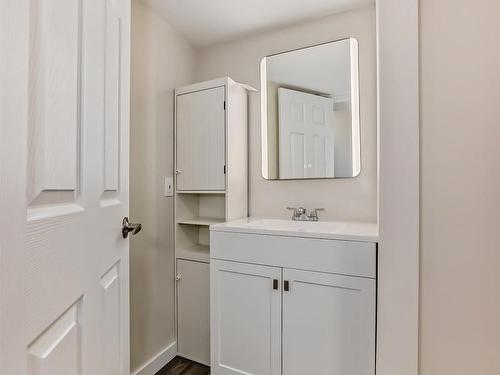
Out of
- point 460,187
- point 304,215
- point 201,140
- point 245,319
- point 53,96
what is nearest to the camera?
point 53,96

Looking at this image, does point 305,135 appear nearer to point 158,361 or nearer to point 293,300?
point 293,300

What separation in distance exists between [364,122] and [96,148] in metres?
1.45

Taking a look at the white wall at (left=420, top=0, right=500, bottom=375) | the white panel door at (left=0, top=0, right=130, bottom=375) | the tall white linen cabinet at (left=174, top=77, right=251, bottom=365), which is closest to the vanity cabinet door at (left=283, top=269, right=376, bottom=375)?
the white wall at (left=420, top=0, right=500, bottom=375)

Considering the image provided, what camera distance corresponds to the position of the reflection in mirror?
1.68 m

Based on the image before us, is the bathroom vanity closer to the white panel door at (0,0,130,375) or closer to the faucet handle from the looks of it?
the faucet handle

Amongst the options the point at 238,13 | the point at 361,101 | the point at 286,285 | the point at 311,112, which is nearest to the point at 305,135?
the point at 311,112

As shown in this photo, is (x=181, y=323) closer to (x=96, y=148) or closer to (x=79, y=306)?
(x=79, y=306)

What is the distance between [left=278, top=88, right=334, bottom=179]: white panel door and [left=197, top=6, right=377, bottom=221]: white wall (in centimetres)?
9

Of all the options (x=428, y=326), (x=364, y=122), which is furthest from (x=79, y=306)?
(x=364, y=122)

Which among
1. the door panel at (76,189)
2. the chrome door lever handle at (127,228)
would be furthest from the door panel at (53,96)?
the chrome door lever handle at (127,228)

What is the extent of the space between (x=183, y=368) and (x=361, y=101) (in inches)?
79.3

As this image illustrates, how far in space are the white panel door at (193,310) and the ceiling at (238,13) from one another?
1.59m

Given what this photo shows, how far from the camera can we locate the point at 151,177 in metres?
1.73

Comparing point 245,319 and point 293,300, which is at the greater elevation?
point 293,300
